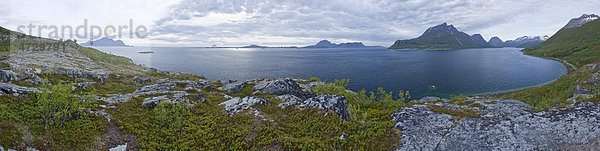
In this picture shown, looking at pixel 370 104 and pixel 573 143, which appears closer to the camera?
pixel 573 143

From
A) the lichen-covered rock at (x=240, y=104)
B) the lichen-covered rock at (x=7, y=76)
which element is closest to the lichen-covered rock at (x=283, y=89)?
the lichen-covered rock at (x=240, y=104)

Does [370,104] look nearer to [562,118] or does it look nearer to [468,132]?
[468,132]

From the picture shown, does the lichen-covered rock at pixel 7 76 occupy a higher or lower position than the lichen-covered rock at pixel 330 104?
higher

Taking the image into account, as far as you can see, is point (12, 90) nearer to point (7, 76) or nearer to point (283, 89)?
point (7, 76)

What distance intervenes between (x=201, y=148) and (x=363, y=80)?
343 feet

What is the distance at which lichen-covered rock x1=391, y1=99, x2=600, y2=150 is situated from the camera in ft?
54.9

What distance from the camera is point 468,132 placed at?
63.4 feet

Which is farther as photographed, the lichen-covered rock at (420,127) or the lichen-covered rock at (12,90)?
the lichen-covered rock at (420,127)

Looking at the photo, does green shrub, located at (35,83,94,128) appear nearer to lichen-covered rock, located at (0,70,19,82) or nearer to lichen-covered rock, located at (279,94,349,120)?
lichen-covered rock, located at (0,70,19,82)

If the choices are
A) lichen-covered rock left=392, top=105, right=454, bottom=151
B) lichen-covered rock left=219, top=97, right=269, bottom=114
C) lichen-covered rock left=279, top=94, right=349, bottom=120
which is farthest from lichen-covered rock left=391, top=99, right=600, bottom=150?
lichen-covered rock left=219, top=97, right=269, bottom=114

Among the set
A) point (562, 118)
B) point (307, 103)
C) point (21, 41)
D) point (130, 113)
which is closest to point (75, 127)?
point (130, 113)

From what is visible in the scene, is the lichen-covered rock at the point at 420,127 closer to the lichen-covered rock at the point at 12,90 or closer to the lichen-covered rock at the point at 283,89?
the lichen-covered rock at the point at 283,89

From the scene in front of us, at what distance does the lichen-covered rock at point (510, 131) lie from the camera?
16.7 m

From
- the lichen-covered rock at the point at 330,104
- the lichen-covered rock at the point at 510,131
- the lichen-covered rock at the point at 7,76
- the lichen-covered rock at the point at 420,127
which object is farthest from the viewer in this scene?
the lichen-covered rock at the point at 7,76
